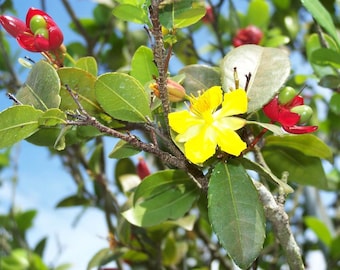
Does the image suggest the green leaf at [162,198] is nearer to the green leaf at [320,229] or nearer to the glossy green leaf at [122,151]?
the glossy green leaf at [122,151]

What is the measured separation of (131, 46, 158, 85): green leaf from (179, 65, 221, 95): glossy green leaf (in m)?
0.07

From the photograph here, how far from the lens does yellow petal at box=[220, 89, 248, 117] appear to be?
0.75 m

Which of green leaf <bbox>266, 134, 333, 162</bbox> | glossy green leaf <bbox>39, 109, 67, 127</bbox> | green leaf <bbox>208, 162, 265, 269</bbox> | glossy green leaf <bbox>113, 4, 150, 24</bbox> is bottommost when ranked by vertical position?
green leaf <bbox>266, 134, 333, 162</bbox>

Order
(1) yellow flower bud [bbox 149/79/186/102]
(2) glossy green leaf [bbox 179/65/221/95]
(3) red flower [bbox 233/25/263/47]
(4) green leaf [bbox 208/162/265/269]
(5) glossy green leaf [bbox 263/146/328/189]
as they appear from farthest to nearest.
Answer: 1. (3) red flower [bbox 233/25/263/47]
2. (5) glossy green leaf [bbox 263/146/328/189]
3. (2) glossy green leaf [bbox 179/65/221/95]
4. (1) yellow flower bud [bbox 149/79/186/102]
5. (4) green leaf [bbox 208/162/265/269]

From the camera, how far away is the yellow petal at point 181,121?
0.75 meters

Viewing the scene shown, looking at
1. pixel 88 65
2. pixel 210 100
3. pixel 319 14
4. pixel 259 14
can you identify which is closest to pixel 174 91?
pixel 210 100

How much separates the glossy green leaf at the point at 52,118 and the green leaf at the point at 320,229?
1.09 metres

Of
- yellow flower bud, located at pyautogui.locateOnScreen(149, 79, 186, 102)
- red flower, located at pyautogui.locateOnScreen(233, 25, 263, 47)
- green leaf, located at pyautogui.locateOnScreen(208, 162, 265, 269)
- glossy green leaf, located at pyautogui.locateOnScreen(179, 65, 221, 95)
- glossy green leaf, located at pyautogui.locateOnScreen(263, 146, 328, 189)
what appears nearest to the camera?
green leaf, located at pyautogui.locateOnScreen(208, 162, 265, 269)

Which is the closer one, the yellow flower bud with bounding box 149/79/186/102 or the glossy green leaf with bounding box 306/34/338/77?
the yellow flower bud with bounding box 149/79/186/102

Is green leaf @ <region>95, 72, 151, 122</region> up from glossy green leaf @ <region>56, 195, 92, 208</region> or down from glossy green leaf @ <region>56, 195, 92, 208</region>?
up

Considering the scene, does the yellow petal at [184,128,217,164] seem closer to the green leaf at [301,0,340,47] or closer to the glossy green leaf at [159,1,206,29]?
the glossy green leaf at [159,1,206,29]

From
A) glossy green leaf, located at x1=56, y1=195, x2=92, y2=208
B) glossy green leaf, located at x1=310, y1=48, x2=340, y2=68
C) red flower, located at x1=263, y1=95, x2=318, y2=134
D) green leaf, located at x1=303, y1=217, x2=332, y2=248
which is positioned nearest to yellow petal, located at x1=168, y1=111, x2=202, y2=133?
red flower, located at x1=263, y1=95, x2=318, y2=134

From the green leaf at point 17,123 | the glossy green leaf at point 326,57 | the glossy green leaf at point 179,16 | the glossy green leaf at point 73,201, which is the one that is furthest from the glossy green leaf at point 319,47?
the glossy green leaf at point 73,201

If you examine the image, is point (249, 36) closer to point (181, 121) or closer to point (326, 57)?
point (326, 57)
